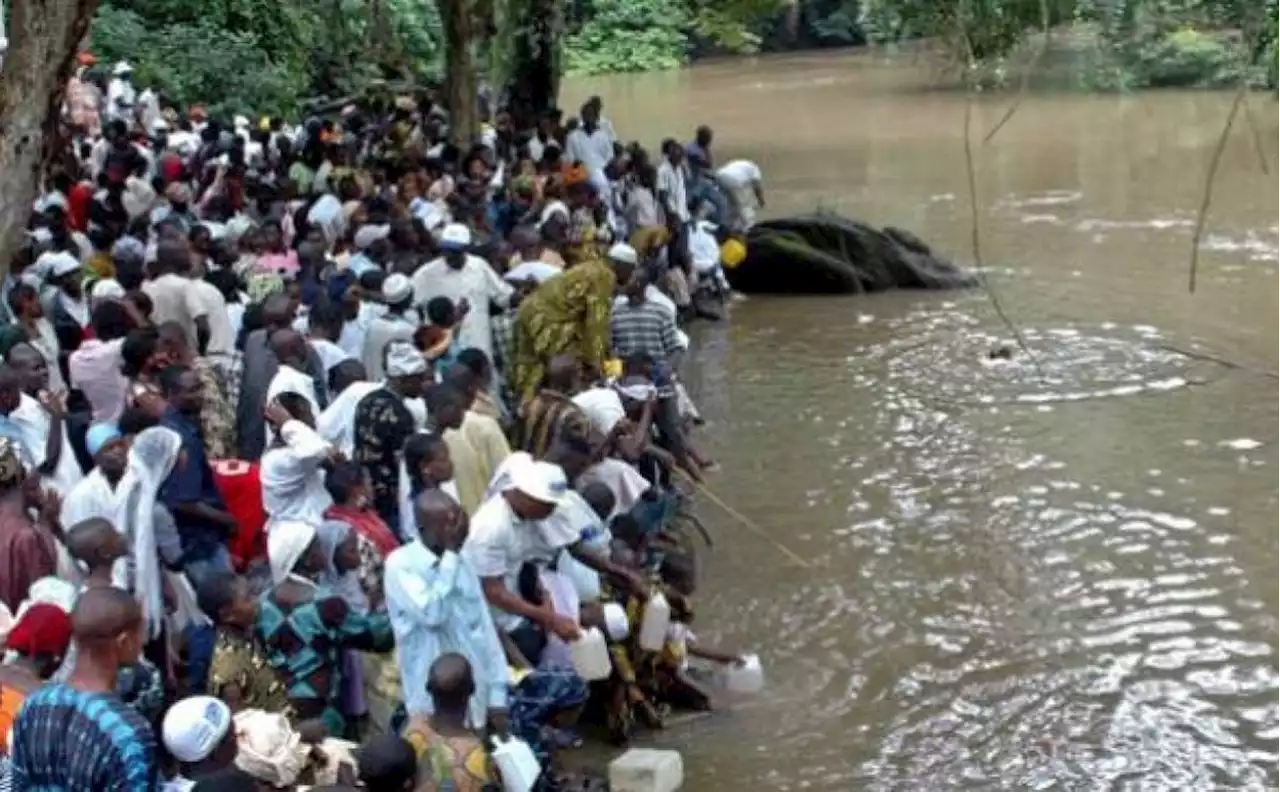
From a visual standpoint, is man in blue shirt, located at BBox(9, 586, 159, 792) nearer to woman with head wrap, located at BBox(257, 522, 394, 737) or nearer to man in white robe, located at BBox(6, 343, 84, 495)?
woman with head wrap, located at BBox(257, 522, 394, 737)

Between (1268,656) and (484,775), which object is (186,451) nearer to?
(484,775)

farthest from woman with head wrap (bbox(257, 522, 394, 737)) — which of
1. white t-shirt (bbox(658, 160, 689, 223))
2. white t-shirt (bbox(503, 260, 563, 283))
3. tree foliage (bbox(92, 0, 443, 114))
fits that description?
tree foliage (bbox(92, 0, 443, 114))

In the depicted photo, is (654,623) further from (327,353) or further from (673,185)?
(673,185)

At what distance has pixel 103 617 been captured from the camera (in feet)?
13.5

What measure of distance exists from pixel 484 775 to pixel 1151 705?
341 cm

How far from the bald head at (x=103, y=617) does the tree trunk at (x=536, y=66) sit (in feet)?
51.8

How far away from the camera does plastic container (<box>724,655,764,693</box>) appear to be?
7.62 m

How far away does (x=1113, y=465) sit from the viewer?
35.0 ft

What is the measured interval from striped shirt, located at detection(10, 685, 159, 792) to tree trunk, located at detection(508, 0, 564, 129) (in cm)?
1611

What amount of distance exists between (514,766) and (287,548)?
4.13 ft

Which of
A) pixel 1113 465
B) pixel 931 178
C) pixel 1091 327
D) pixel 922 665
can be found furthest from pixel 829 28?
pixel 922 665

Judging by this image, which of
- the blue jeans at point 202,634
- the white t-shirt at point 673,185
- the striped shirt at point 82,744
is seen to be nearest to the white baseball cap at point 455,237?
the blue jeans at point 202,634

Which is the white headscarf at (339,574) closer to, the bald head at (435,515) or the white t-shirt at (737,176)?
the bald head at (435,515)

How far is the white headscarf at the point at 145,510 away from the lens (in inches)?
239
